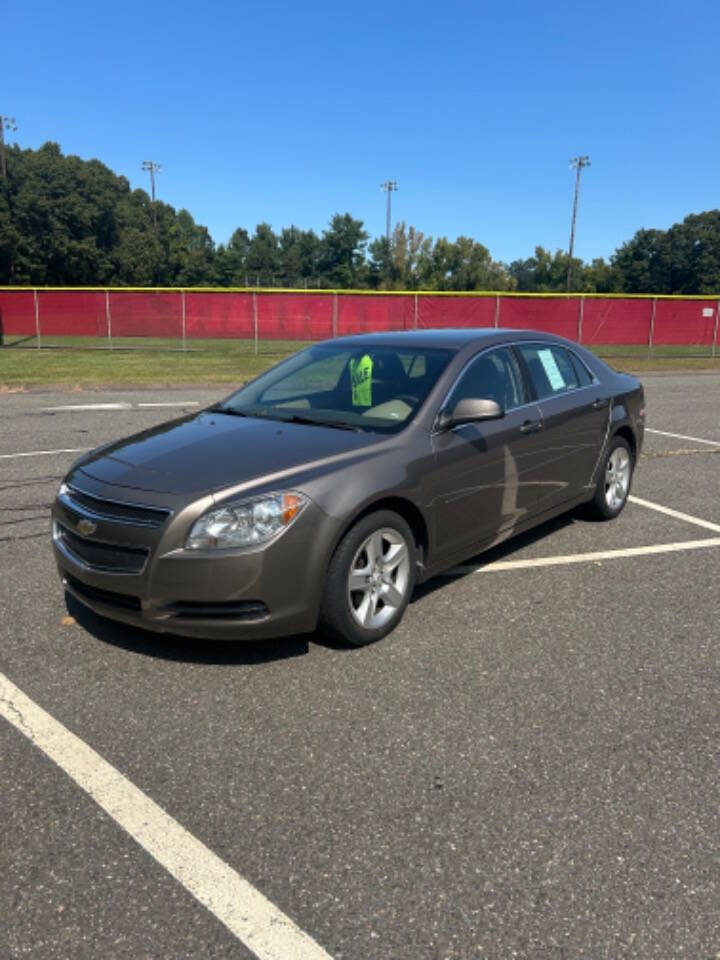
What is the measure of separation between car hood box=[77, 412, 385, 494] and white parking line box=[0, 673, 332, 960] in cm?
107

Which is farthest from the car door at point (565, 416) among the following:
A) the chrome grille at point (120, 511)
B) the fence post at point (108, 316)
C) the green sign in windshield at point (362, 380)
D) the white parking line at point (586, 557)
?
the fence post at point (108, 316)

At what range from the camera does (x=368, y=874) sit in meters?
2.23

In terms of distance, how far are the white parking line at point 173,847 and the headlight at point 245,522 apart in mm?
895

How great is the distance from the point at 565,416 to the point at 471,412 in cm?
138

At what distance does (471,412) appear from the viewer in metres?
4.02

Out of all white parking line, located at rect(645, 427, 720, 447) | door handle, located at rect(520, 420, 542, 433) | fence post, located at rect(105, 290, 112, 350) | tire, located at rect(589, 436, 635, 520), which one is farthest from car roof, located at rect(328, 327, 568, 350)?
fence post, located at rect(105, 290, 112, 350)

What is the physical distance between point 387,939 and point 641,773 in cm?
121

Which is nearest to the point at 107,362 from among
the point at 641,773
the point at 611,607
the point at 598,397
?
the point at 598,397

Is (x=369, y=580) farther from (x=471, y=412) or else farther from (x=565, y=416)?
(x=565, y=416)

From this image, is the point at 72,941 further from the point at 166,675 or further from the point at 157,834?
the point at 166,675

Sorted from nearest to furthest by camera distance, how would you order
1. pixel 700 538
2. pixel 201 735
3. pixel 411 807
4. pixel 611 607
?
pixel 411 807, pixel 201 735, pixel 611 607, pixel 700 538

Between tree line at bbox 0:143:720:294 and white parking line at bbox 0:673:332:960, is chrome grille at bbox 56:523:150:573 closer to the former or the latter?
white parking line at bbox 0:673:332:960

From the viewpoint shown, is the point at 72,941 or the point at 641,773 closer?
the point at 72,941

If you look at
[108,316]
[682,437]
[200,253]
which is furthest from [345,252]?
[682,437]
